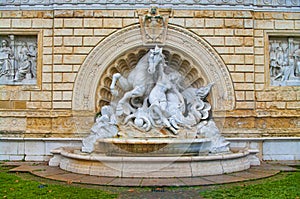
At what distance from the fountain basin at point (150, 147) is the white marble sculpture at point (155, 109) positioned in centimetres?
72

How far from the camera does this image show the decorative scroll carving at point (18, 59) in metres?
12.0

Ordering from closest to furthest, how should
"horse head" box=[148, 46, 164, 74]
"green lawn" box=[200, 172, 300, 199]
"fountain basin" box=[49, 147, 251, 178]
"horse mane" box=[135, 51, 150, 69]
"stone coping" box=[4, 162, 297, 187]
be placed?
"green lawn" box=[200, 172, 300, 199] → "stone coping" box=[4, 162, 297, 187] → "fountain basin" box=[49, 147, 251, 178] → "horse head" box=[148, 46, 164, 74] → "horse mane" box=[135, 51, 150, 69]

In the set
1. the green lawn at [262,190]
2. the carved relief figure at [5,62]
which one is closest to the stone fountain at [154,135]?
the green lawn at [262,190]

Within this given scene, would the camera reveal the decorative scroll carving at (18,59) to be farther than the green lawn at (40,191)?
Yes

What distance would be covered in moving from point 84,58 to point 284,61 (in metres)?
7.56

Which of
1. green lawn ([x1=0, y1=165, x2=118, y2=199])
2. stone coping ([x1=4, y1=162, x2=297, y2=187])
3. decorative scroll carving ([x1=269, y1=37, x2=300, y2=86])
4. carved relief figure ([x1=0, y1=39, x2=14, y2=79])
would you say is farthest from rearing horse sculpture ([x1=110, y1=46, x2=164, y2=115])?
decorative scroll carving ([x1=269, y1=37, x2=300, y2=86])

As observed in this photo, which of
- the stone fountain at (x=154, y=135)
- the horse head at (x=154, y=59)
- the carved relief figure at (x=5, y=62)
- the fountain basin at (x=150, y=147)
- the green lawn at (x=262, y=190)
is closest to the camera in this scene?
the green lawn at (x=262, y=190)

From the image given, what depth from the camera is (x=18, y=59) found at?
12.1 meters

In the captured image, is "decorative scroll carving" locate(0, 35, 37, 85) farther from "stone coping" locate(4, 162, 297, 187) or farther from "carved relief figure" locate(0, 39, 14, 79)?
"stone coping" locate(4, 162, 297, 187)

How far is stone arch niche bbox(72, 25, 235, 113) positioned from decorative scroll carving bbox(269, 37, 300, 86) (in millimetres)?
1940

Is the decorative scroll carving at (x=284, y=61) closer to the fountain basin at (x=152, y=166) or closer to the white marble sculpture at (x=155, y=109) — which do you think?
the white marble sculpture at (x=155, y=109)

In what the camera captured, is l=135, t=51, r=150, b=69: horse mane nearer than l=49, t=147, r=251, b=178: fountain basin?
No

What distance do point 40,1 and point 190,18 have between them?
5.67 metres

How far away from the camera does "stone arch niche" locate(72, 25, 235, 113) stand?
11609 millimetres
